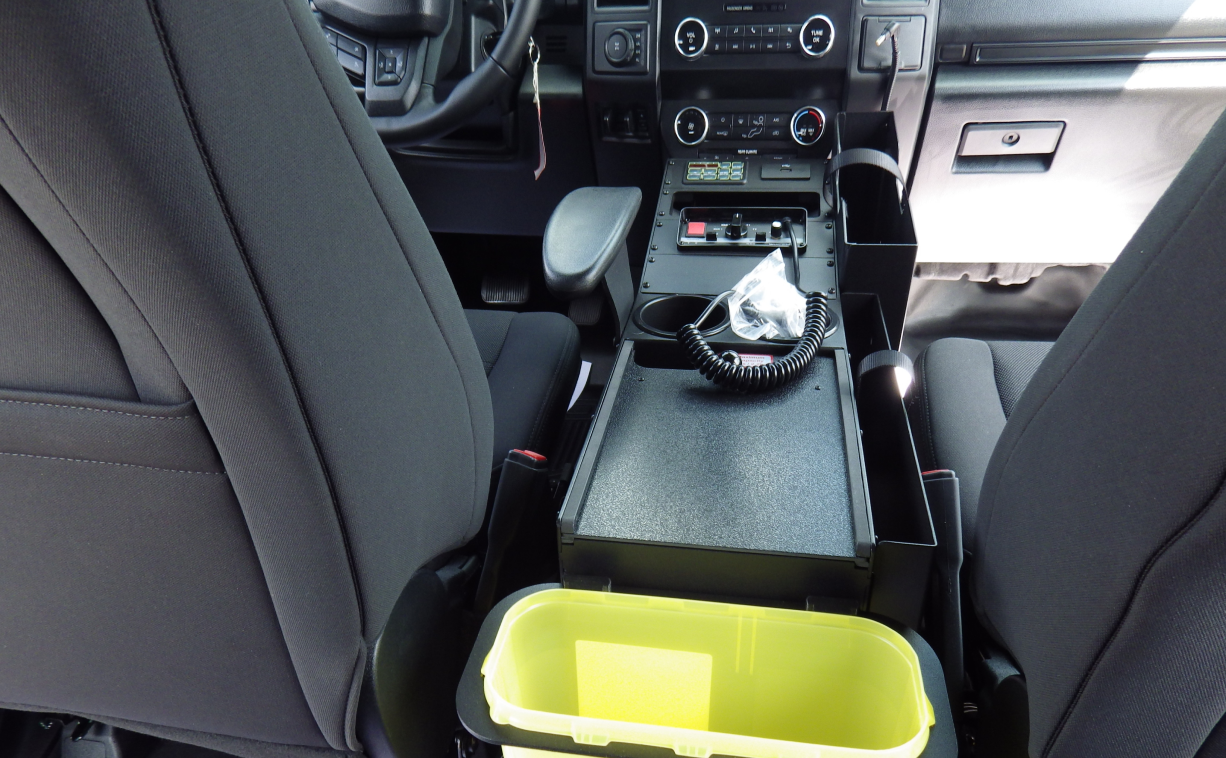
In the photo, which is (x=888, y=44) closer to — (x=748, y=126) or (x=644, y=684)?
(x=748, y=126)

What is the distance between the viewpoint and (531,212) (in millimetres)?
1589

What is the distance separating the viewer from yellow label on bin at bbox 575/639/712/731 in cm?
67

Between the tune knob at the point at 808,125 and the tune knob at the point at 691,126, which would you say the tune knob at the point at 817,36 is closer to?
the tune knob at the point at 808,125

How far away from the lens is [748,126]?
1.34 metres

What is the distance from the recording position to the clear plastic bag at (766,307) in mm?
900

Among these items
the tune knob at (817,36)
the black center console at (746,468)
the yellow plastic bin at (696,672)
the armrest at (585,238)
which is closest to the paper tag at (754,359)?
the black center console at (746,468)

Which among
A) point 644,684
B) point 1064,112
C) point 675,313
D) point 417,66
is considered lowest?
point 644,684

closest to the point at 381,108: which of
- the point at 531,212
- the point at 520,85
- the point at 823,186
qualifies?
the point at 520,85

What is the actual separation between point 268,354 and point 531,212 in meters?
1.24

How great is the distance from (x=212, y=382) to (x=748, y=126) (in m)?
1.14

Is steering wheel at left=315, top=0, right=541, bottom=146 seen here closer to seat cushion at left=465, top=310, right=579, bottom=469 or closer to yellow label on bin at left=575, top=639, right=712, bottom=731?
seat cushion at left=465, top=310, right=579, bottom=469

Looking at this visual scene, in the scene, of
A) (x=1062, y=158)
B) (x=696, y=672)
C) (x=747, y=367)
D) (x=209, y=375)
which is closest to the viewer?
(x=209, y=375)

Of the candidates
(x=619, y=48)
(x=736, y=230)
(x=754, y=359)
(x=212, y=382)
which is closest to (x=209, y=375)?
(x=212, y=382)

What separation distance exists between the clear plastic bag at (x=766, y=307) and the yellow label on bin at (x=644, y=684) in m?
0.38
